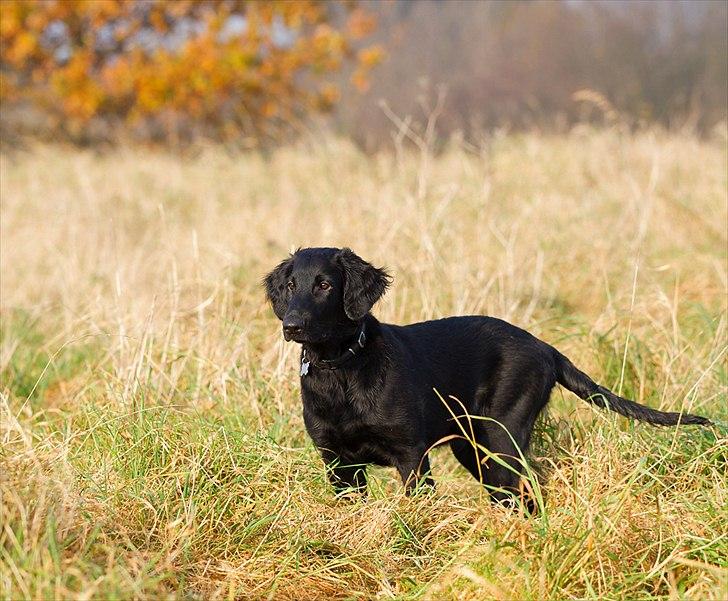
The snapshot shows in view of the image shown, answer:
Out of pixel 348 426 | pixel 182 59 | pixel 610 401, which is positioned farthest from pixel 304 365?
pixel 182 59

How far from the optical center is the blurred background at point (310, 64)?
13.1 meters

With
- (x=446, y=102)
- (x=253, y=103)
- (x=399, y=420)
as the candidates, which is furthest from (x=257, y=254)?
(x=253, y=103)

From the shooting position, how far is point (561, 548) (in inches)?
113

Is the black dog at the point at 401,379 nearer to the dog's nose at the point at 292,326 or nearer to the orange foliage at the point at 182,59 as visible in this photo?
the dog's nose at the point at 292,326

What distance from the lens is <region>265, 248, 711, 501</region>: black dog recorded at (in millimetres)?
3674

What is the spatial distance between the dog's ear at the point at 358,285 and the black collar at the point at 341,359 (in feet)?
0.25

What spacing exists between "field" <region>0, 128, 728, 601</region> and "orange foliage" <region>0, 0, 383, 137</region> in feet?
24.8

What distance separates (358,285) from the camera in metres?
3.79

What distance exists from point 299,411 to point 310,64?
13.3m

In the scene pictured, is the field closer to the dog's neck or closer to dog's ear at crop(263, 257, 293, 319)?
the dog's neck

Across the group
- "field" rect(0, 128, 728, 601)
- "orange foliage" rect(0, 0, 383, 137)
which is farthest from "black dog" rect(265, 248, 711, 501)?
"orange foliage" rect(0, 0, 383, 137)

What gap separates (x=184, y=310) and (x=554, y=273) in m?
2.47

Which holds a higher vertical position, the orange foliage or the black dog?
the orange foliage

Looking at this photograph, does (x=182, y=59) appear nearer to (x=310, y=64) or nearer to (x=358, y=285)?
(x=310, y=64)
